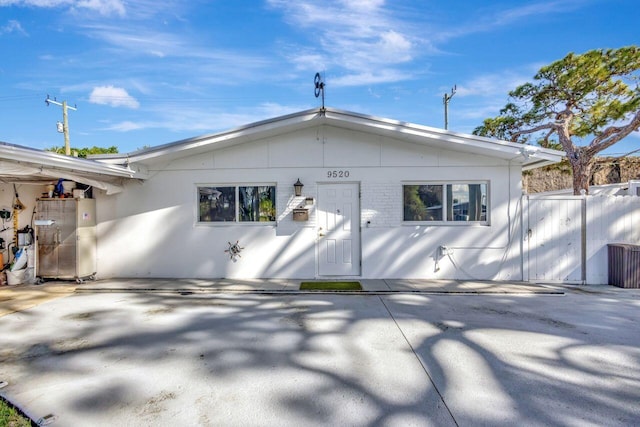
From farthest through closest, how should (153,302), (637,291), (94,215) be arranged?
(94,215)
(637,291)
(153,302)

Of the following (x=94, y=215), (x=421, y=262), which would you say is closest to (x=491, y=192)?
(x=421, y=262)

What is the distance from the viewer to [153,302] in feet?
17.4

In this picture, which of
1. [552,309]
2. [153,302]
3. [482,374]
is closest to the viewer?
[482,374]

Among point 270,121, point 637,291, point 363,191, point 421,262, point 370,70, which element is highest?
point 370,70

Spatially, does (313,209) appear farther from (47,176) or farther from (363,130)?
(47,176)

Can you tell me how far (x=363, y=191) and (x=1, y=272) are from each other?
7.40 metres

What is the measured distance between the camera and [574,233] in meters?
6.46

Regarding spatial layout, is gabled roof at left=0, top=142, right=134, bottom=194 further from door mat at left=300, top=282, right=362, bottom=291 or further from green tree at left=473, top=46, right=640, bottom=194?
green tree at left=473, top=46, right=640, bottom=194

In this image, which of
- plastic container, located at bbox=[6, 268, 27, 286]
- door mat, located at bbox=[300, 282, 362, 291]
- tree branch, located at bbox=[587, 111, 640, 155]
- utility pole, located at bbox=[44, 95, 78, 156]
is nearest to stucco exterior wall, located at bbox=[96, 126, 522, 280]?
door mat, located at bbox=[300, 282, 362, 291]

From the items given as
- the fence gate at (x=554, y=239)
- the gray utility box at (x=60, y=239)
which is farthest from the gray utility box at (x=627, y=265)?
the gray utility box at (x=60, y=239)

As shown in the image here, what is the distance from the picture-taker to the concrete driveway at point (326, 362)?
233cm

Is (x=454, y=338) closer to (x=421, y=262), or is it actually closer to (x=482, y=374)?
(x=482, y=374)

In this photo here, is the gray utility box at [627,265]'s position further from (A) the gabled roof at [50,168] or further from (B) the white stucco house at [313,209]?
(A) the gabled roof at [50,168]

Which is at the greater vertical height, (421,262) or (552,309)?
(421,262)
